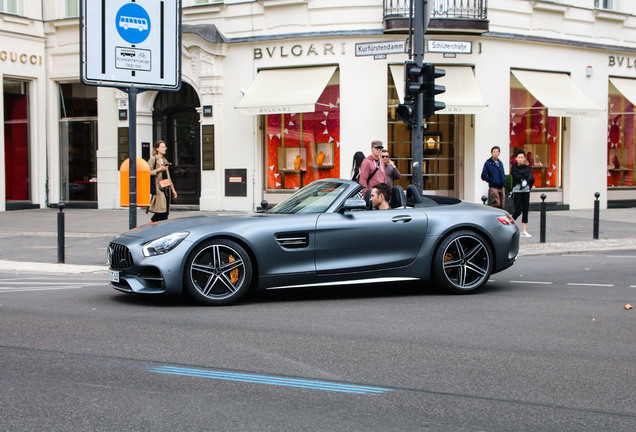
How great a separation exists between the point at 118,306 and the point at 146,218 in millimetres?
11821

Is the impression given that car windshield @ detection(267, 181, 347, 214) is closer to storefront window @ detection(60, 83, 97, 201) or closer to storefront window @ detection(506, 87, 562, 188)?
storefront window @ detection(506, 87, 562, 188)

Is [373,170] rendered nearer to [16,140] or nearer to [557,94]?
[557,94]

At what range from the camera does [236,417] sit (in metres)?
→ 4.36

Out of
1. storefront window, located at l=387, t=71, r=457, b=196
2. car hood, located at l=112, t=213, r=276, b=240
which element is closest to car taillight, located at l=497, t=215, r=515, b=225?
car hood, located at l=112, t=213, r=276, b=240

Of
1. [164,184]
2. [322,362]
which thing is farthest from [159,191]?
[322,362]

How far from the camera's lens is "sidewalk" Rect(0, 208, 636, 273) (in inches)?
498

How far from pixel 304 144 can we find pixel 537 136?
6671 mm

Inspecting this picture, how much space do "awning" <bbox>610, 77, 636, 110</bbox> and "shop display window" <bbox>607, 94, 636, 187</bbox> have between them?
395mm

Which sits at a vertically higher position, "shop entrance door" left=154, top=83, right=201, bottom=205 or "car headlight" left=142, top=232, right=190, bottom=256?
"shop entrance door" left=154, top=83, right=201, bottom=205

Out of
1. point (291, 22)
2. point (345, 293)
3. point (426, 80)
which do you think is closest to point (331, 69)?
point (291, 22)

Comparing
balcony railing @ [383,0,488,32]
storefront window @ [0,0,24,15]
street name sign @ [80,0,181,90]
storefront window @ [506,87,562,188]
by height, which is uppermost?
storefront window @ [0,0,24,15]

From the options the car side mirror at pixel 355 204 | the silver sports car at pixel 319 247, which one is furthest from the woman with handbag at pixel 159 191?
the car side mirror at pixel 355 204

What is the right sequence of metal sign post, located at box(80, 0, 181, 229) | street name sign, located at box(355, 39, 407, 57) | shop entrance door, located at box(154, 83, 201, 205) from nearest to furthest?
1. metal sign post, located at box(80, 0, 181, 229)
2. street name sign, located at box(355, 39, 407, 57)
3. shop entrance door, located at box(154, 83, 201, 205)

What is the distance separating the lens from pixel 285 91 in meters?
21.2
